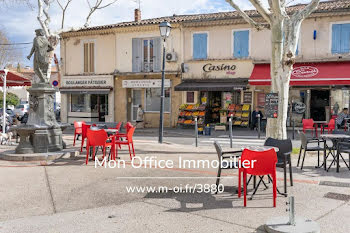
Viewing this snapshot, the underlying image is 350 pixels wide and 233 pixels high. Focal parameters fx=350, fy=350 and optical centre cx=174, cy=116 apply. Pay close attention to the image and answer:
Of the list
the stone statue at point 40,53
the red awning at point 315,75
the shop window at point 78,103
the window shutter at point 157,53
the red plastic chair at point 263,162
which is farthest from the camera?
the shop window at point 78,103

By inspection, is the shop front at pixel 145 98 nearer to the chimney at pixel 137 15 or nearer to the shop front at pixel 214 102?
the shop front at pixel 214 102

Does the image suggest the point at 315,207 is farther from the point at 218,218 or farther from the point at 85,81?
the point at 85,81

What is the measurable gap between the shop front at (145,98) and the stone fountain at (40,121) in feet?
36.3

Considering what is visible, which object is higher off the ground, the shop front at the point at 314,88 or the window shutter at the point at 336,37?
the window shutter at the point at 336,37

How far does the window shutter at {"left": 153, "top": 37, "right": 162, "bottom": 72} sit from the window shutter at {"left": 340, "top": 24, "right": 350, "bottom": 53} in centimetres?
993

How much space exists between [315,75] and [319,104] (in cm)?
215

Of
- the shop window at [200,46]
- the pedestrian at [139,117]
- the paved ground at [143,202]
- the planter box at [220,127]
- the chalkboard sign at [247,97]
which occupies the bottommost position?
the paved ground at [143,202]

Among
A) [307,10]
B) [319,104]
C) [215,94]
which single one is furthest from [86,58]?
[307,10]

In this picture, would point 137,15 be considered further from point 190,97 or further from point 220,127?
point 220,127

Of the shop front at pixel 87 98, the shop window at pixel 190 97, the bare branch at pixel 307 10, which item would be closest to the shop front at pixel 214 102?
Answer: the shop window at pixel 190 97

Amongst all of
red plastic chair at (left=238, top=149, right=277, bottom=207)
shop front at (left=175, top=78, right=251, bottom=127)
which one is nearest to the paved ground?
red plastic chair at (left=238, top=149, right=277, bottom=207)

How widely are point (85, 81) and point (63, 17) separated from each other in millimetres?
4247

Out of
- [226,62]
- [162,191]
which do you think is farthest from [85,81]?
[162,191]

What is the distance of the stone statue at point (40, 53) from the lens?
9.84 m
